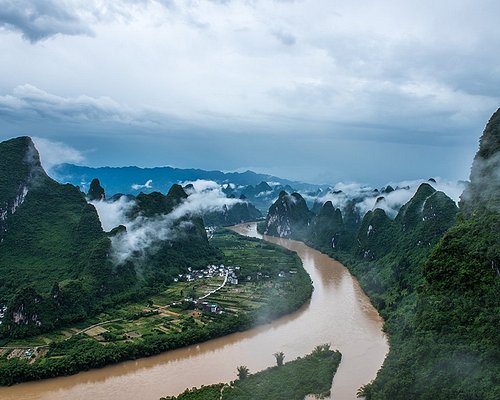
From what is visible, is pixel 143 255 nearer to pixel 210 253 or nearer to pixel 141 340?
pixel 210 253

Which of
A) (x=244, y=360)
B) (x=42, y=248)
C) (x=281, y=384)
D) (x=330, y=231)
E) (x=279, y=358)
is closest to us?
(x=281, y=384)

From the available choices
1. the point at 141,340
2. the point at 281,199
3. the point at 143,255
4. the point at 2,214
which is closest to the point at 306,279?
the point at 143,255

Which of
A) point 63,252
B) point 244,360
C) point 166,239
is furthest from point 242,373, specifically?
point 166,239

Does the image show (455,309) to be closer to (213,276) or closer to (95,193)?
(213,276)

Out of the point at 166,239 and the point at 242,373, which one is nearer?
the point at 242,373

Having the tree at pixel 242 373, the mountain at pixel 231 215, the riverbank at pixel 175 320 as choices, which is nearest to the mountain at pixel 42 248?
the riverbank at pixel 175 320

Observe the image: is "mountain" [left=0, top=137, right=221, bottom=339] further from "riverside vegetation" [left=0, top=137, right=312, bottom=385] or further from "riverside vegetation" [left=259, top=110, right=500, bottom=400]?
"riverside vegetation" [left=259, top=110, right=500, bottom=400]
